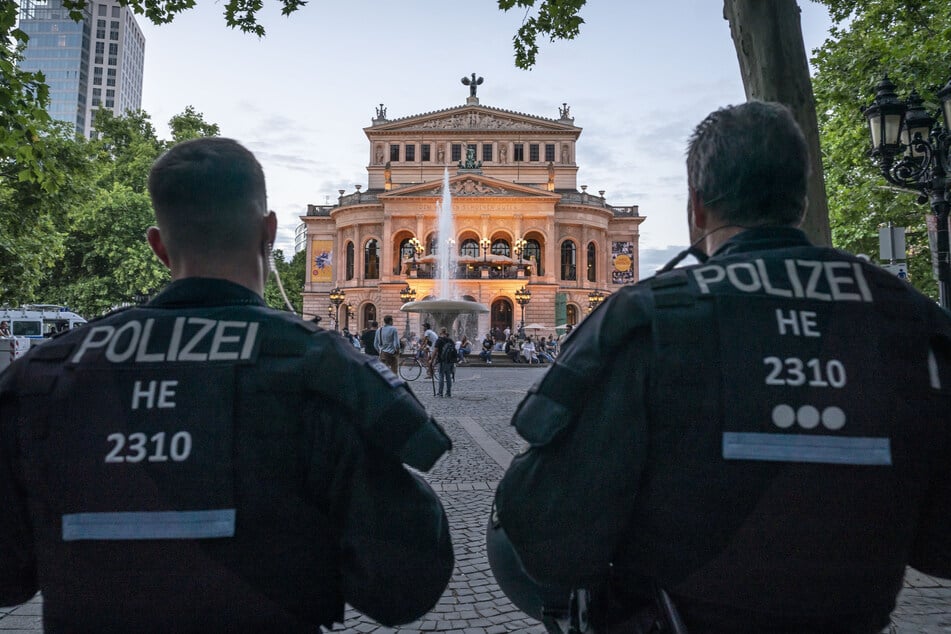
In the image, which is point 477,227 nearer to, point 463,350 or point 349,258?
point 349,258

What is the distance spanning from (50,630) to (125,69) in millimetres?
130267

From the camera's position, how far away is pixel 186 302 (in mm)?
1291

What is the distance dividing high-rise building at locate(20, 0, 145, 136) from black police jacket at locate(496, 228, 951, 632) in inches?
4675

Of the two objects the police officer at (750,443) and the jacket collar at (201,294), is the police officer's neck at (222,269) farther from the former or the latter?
the police officer at (750,443)

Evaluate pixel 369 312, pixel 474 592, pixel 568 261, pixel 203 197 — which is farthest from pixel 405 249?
pixel 203 197

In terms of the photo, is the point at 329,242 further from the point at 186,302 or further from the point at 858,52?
the point at 186,302

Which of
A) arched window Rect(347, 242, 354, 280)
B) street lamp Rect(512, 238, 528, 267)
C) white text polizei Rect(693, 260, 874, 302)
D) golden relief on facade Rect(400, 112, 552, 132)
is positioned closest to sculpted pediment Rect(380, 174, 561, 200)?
street lamp Rect(512, 238, 528, 267)

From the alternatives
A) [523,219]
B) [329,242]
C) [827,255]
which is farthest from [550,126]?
[827,255]

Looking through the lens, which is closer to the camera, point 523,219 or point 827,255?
point 827,255

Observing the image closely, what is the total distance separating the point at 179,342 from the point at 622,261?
49.8m

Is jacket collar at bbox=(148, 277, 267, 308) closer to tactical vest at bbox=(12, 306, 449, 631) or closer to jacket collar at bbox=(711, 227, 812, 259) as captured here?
tactical vest at bbox=(12, 306, 449, 631)

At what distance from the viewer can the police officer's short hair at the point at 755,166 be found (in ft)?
4.35

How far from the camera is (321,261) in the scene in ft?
165

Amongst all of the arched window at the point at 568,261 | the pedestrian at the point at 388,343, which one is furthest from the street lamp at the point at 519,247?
the pedestrian at the point at 388,343
